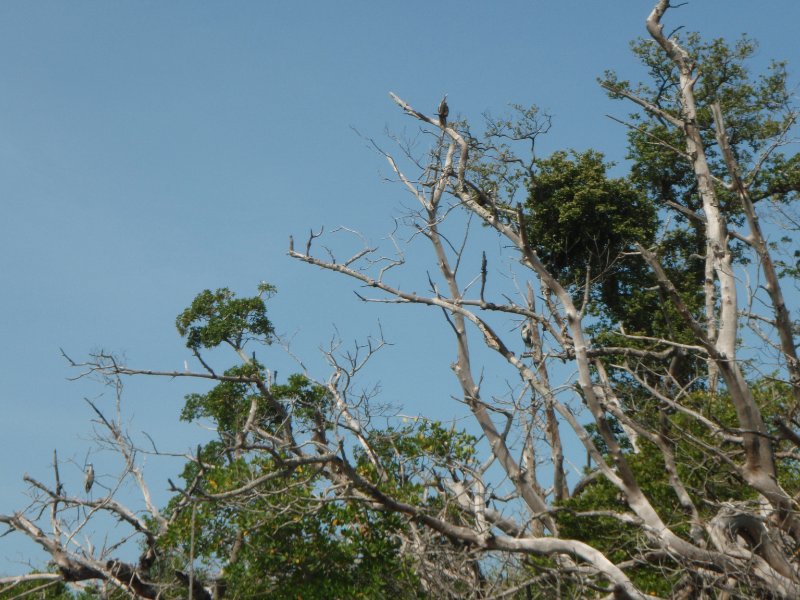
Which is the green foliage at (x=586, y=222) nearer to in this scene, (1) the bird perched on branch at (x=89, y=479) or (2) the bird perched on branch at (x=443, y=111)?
(2) the bird perched on branch at (x=443, y=111)

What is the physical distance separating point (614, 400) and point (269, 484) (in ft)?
Answer: 14.6

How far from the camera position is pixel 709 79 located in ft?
73.4

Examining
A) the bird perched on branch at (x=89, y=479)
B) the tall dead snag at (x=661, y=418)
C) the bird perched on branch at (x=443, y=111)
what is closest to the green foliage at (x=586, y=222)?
the tall dead snag at (x=661, y=418)

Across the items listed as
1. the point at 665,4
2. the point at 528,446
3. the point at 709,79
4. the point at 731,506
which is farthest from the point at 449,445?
the point at 709,79

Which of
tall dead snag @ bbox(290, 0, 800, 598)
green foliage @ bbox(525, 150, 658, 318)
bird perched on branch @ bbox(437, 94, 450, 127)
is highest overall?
green foliage @ bbox(525, 150, 658, 318)

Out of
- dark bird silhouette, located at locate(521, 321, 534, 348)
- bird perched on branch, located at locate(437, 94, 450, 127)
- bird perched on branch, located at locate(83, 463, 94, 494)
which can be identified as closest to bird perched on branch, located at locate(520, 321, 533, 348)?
dark bird silhouette, located at locate(521, 321, 534, 348)

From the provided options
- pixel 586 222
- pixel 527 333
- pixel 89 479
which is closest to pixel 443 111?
pixel 527 333

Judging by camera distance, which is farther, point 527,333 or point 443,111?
point 527,333

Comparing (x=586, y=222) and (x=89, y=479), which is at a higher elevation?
(x=586, y=222)

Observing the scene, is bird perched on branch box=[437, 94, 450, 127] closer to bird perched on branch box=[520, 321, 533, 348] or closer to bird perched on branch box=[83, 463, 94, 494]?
bird perched on branch box=[520, 321, 533, 348]

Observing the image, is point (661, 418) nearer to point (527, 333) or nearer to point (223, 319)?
point (527, 333)

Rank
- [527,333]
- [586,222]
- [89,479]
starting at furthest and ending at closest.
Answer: [586,222]
[527,333]
[89,479]

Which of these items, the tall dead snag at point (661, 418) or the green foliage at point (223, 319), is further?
the green foliage at point (223, 319)

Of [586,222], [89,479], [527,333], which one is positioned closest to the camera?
[89,479]
